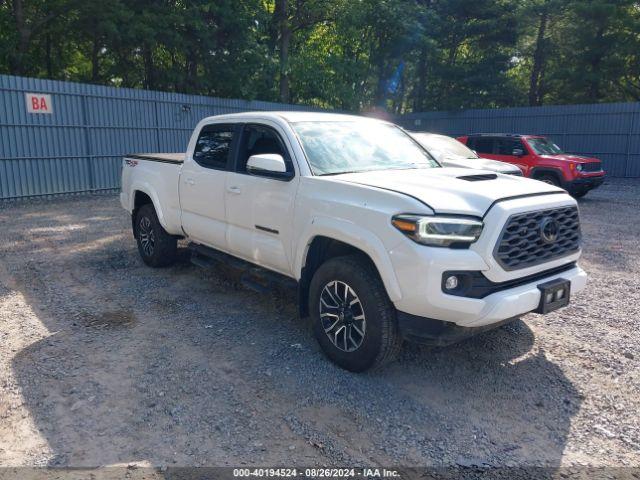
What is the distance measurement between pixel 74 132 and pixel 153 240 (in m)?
8.39

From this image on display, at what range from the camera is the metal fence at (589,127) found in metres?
17.9

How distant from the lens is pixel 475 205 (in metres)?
3.42

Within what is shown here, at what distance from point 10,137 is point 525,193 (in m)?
12.2

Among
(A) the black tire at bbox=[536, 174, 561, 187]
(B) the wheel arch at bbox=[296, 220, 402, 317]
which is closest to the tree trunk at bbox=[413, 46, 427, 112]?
(A) the black tire at bbox=[536, 174, 561, 187]

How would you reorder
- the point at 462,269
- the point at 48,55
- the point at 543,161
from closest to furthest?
the point at 462,269, the point at 543,161, the point at 48,55

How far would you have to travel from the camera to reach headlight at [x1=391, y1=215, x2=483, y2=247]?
10.8 feet

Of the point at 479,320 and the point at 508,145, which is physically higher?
the point at 508,145

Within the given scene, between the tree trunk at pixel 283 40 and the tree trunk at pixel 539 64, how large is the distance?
42.9ft

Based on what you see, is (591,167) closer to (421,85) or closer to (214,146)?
(214,146)

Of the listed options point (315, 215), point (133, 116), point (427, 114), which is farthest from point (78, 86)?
point (427, 114)

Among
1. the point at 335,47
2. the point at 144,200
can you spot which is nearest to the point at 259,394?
the point at 144,200

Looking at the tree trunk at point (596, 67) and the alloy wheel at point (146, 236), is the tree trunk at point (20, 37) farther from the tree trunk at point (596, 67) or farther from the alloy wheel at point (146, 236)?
the tree trunk at point (596, 67)

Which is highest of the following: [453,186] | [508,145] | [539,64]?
[539,64]

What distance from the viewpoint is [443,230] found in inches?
130
